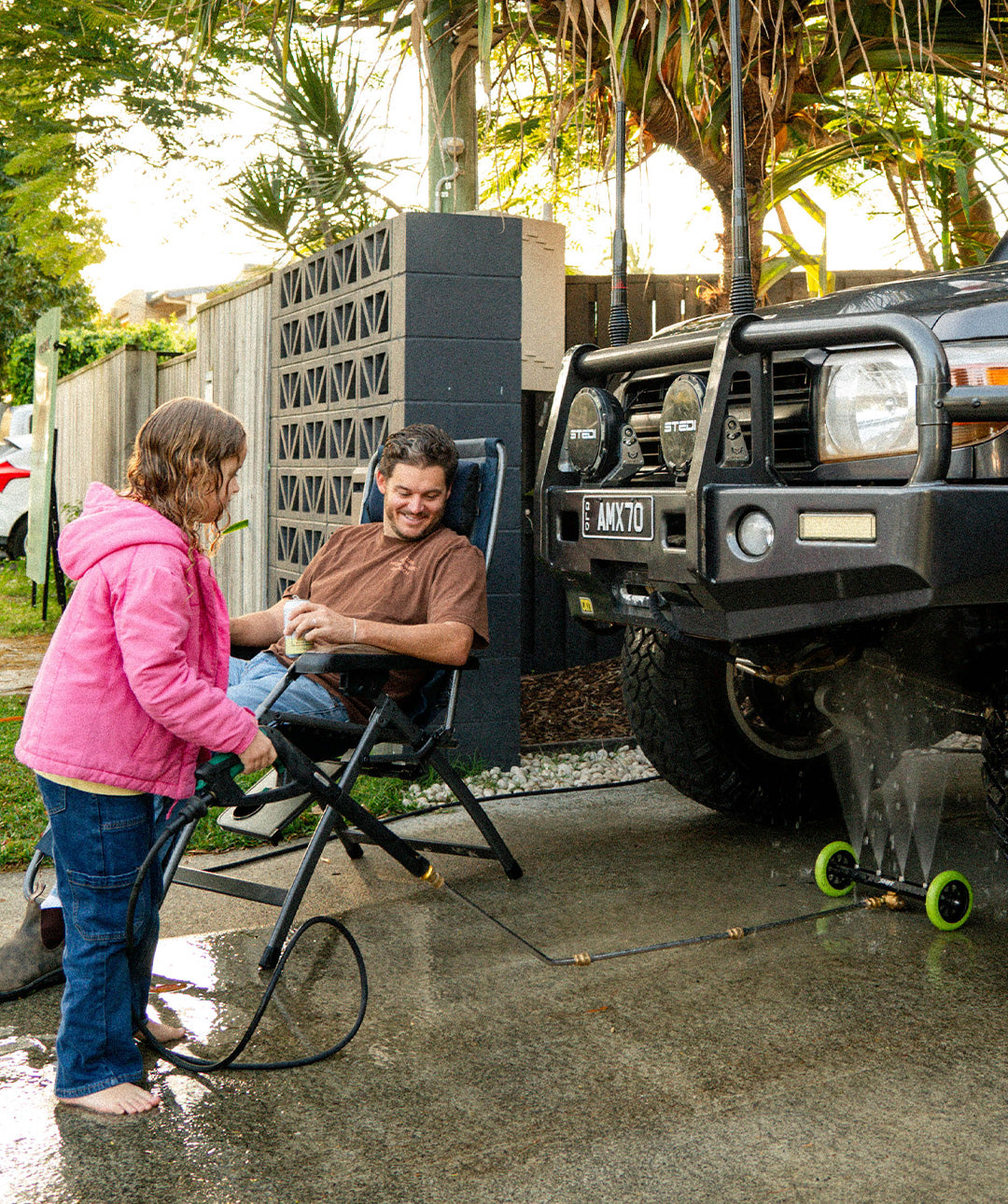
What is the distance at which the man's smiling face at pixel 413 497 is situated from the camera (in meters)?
3.48

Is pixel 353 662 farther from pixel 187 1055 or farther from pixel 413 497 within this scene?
pixel 187 1055

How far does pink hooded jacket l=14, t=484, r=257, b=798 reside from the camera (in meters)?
2.17

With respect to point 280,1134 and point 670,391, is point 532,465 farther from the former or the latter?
point 280,1134

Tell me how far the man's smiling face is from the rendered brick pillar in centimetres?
77

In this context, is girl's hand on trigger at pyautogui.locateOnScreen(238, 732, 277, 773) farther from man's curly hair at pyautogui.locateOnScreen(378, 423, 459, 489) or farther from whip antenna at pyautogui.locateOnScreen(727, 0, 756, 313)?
whip antenna at pyautogui.locateOnScreen(727, 0, 756, 313)

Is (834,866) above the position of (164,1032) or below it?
above

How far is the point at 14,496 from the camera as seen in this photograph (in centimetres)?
1299

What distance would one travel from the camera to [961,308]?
255cm

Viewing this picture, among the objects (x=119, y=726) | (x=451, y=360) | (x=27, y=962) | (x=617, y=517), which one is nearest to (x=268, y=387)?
(x=451, y=360)

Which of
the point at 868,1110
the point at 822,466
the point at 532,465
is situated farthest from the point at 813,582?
the point at 532,465

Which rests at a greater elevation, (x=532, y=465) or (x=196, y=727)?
(x=532, y=465)

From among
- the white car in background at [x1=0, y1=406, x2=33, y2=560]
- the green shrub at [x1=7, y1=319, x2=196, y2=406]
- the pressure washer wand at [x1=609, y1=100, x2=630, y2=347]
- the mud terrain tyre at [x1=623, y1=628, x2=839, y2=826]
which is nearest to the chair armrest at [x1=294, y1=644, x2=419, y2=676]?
the mud terrain tyre at [x1=623, y1=628, x2=839, y2=826]

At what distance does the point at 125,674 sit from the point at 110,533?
0.82 feet

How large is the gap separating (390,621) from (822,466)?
1264 mm
